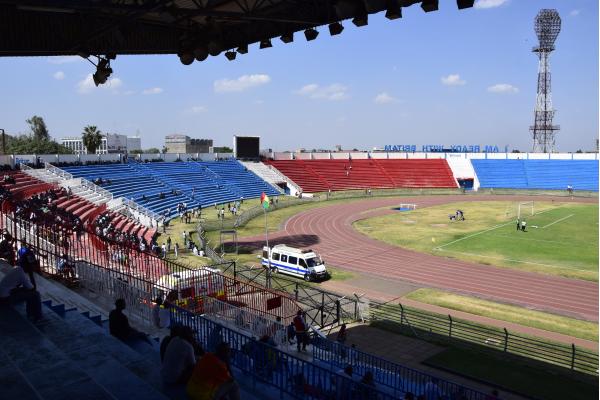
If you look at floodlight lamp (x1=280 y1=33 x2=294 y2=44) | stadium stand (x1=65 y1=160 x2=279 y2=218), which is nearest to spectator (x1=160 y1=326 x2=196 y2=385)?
floodlight lamp (x1=280 y1=33 x2=294 y2=44)

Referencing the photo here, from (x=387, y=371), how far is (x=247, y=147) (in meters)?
69.9

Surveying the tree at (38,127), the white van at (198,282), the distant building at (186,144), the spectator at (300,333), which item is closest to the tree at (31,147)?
the tree at (38,127)

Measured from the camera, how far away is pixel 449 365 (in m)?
17.0

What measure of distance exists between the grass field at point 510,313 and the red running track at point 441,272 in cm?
99

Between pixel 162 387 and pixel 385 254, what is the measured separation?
29.3 m

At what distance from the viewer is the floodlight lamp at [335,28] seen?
1409 cm

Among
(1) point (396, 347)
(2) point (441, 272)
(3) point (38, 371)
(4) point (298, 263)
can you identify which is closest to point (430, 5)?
(3) point (38, 371)

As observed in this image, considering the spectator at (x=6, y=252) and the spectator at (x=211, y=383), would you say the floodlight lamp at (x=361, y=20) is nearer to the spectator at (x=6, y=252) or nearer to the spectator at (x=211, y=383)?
the spectator at (x=211, y=383)

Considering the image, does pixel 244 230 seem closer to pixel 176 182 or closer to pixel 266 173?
pixel 176 182

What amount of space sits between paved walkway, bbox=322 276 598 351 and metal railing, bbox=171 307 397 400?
1281 cm

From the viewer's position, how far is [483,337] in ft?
62.5

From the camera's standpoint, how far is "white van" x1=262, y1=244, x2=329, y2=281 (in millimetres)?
28266

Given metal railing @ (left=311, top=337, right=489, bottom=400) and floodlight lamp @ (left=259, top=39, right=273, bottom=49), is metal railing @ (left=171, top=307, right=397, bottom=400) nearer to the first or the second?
metal railing @ (left=311, top=337, right=489, bottom=400)

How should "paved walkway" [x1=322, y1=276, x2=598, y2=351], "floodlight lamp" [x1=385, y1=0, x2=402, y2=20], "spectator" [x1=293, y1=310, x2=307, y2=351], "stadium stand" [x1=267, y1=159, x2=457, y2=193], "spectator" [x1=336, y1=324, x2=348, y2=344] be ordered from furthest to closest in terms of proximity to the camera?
"stadium stand" [x1=267, y1=159, x2=457, y2=193]
"paved walkway" [x1=322, y1=276, x2=598, y2=351]
"spectator" [x1=336, y1=324, x2=348, y2=344]
"spectator" [x1=293, y1=310, x2=307, y2=351]
"floodlight lamp" [x1=385, y1=0, x2=402, y2=20]
